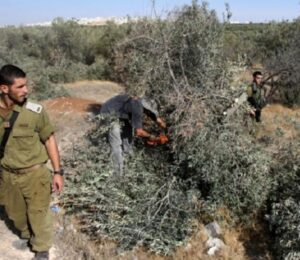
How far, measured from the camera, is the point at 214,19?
6.79 meters

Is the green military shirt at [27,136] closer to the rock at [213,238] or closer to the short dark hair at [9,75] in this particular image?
the short dark hair at [9,75]

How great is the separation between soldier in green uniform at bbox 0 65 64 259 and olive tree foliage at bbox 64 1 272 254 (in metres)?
1.02

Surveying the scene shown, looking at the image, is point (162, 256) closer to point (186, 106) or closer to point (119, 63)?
point (186, 106)

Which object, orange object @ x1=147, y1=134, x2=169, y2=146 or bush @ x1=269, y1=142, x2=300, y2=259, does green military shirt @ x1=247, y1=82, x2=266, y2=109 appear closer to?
bush @ x1=269, y1=142, x2=300, y2=259

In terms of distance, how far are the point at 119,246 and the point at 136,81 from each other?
7.33ft

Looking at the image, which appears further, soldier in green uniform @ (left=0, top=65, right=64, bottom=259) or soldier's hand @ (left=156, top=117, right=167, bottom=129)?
soldier's hand @ (left=156, top=117, right=167, bottom=129)

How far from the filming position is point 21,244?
505cm

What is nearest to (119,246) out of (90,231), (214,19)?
(90,231)

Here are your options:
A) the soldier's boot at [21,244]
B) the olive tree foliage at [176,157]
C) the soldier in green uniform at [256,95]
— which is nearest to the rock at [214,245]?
the olive tree foliage at [176,157]

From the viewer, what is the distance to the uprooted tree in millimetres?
5820

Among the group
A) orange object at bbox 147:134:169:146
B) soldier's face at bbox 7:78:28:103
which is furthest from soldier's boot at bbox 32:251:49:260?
orange object at bbox 147:134:169:146

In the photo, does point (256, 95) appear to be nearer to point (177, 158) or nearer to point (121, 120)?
point (177, 158)

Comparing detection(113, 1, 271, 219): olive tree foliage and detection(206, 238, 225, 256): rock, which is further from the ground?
detection(113, 1, 271, 219): olive tree foliage

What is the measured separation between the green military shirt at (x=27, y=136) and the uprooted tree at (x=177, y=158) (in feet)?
4.69
